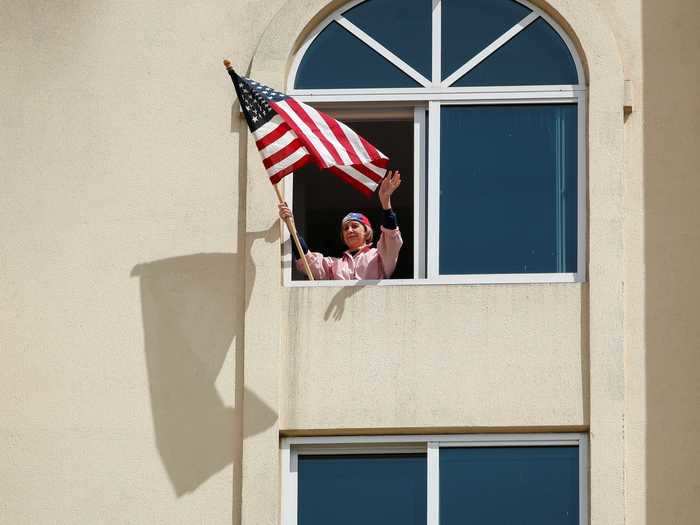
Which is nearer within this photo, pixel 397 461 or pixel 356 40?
pixel 397 461

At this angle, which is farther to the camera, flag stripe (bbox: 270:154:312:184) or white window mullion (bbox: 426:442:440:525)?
flag stripe (bbox: 270:154:312:184)

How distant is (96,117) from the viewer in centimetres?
1866

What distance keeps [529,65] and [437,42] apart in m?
0.72

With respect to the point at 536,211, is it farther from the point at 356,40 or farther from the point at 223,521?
the point at 223,521

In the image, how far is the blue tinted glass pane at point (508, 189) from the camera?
18.1 meters

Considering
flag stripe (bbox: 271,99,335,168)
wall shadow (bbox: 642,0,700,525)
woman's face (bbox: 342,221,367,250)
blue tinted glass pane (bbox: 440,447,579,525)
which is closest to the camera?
wall shadow (bbox: 642,0,700,525)

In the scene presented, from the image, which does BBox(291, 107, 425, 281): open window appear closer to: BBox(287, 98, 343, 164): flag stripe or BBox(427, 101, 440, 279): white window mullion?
BBox(427, 101, 440, 279): white window mullion

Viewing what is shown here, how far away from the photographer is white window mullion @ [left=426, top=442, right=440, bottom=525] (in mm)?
17297

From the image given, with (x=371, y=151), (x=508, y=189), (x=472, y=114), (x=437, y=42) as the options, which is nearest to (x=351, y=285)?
(x=371, y=151)

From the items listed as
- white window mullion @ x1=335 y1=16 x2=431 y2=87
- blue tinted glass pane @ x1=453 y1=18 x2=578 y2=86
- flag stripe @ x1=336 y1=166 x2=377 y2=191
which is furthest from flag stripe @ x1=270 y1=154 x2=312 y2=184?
blue tinted glass pane @ x1=453 y1=18 x2=578 y2=86

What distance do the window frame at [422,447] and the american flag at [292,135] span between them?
6.35ft

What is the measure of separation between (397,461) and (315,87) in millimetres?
3042

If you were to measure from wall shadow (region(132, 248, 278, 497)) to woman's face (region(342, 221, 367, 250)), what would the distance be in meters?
0.83

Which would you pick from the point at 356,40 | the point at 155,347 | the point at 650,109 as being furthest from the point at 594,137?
the point at 155,347
